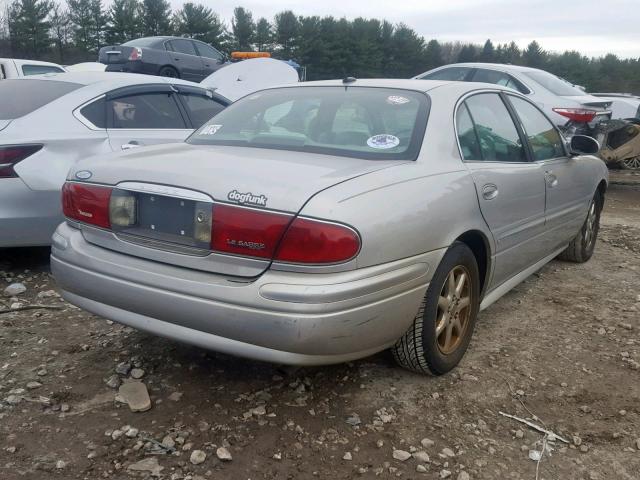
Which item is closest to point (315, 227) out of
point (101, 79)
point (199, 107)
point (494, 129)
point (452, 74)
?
point (494, 129)

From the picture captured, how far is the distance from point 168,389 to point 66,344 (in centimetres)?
84

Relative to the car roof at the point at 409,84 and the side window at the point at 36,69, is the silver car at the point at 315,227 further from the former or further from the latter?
the side window at the point at 36,69

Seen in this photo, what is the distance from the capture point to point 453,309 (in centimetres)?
304

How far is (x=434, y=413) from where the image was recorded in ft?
9.02

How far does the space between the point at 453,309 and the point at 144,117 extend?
10.2 feet

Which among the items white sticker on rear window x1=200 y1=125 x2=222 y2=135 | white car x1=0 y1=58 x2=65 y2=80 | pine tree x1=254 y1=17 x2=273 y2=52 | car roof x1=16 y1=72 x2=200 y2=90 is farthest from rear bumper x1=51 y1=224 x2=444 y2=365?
pine tree x1=254 y1=17 x2=273 y2=52

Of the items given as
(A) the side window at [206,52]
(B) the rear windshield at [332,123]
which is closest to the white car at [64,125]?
(B) the rear windshield at [332,123]

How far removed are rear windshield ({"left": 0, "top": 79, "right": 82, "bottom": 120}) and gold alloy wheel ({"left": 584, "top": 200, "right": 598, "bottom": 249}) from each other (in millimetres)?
4211

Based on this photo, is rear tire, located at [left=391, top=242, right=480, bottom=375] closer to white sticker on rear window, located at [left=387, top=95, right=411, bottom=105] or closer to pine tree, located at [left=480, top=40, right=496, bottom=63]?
white sticker on rear window, located at [left=387, top=95, right=411, bottom=105]

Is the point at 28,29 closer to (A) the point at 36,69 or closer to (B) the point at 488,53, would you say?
A: (A) the point at 36,69

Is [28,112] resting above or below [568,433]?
above

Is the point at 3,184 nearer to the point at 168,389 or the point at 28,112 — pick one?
the point at 28,112

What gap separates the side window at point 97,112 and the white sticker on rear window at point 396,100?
2.40 m

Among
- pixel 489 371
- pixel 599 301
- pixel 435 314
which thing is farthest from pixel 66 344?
pixel 599 301
